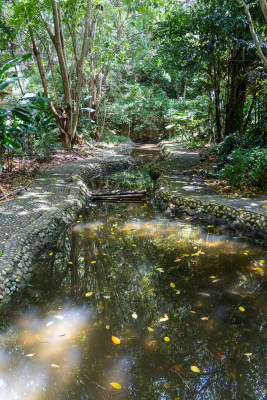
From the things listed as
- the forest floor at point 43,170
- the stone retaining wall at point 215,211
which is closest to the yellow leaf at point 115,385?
the stone retaining wall at point 215,211

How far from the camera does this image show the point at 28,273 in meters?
3.51

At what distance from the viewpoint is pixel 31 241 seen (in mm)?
4027

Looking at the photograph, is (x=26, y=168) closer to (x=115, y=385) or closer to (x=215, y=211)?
(x=215, y=211)

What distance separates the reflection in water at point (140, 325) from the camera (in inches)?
80.8

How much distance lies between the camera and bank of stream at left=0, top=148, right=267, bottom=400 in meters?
2.06

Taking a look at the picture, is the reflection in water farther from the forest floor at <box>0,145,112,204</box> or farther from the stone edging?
the forest floor at <box>0,145,112,204</box>

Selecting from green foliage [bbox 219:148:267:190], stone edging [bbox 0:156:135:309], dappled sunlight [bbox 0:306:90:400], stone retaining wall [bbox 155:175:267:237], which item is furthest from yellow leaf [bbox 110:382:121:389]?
green foliage [bbox 219:148:267:190]

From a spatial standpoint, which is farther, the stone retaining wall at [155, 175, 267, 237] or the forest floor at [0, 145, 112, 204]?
the forest floor at [0, 145, 112, 204]

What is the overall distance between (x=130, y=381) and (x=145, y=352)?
0.99 feet

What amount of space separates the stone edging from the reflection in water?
18 cm

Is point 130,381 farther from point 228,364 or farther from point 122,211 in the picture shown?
point 122,211

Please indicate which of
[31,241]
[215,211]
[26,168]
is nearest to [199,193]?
[215,211]

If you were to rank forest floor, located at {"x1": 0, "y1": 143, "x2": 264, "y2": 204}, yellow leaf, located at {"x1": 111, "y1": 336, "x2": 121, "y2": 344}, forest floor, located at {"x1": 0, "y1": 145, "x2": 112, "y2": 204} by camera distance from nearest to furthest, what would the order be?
yellow leaf, located at {"x1": 111, "y1": 336, "x2": 121, "y2": 344}, forest floor, located at {"x1": 0, "y1": 143, "x2": 264, "y2": 204}, forest floor, located at {"x1": 0, "y1": 145, "x2": 112, "y2": 204}

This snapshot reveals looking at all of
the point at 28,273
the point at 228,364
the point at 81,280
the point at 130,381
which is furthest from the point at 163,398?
the point at 28,273
